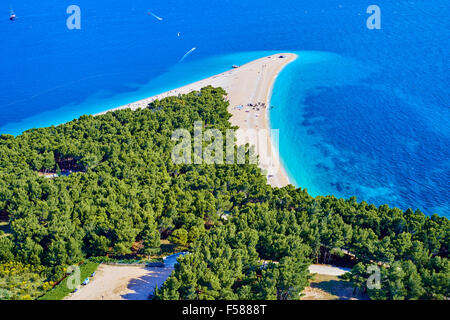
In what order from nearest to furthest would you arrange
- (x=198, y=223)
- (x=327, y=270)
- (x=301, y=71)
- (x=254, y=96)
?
1. (x=327, y=270)
2. (x=198, y=223)
3. (x=254, y=96)
4. (x=301, y=71)

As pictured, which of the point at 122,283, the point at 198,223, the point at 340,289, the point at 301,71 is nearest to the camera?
the point at 340,289

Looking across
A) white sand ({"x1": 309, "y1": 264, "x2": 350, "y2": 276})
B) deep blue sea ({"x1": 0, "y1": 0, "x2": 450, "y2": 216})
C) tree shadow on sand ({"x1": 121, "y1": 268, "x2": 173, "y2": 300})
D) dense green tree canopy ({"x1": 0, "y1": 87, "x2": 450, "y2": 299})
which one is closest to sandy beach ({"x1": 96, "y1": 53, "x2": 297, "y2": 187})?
deep blue sea ({"x1": 0, "y1": 0, "x2": 450, "y2": 216})

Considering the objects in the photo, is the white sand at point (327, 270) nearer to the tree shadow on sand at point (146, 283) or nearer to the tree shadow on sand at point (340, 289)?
the tree shadow on sand at point (340, 289)

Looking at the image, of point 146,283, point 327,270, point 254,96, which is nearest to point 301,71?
point 254,96

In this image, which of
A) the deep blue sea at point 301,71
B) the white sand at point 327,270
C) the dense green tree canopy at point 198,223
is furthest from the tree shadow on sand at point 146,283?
the deep blue sea at point 301,71

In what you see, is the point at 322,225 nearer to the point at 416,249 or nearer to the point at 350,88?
the point at 416,249

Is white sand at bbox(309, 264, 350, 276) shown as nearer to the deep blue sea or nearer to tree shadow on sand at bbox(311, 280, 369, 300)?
tree shadow on sand at bbox(311, 280, 369, 300)

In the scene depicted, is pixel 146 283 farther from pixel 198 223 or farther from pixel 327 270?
pixel 327 270
